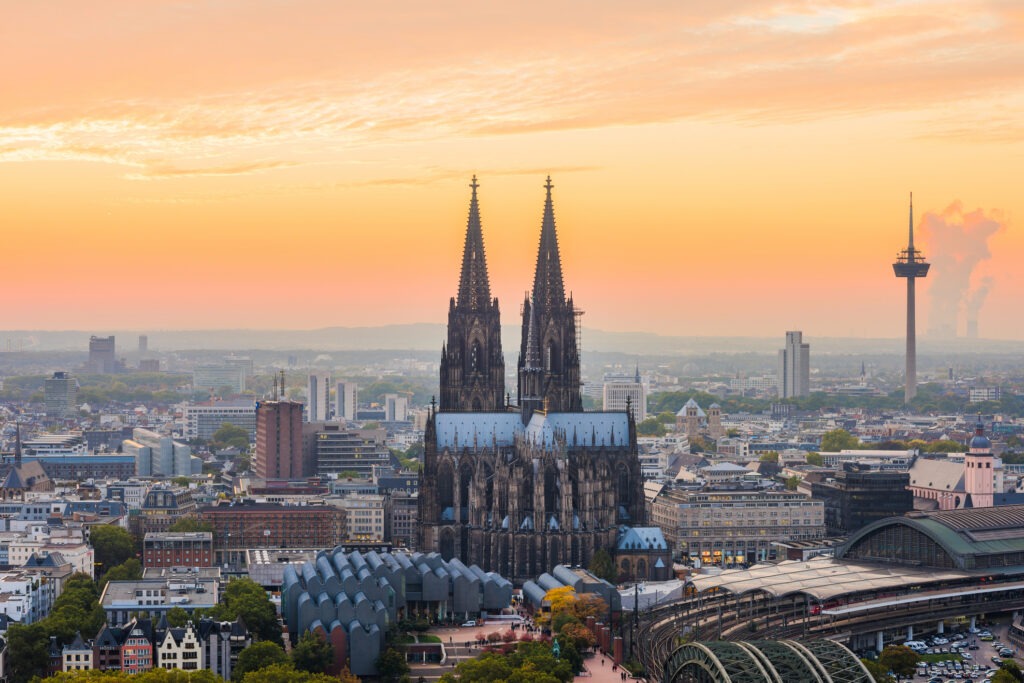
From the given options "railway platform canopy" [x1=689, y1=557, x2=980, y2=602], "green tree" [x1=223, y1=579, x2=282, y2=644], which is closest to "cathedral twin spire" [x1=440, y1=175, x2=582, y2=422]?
"railway platform canopy" [x1=689, y1=557, x2=980, y2=602]

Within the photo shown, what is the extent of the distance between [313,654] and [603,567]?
35.3 meters

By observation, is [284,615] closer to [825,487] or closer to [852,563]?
[852,563]

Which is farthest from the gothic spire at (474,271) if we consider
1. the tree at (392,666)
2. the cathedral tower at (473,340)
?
the tree at (392,666)

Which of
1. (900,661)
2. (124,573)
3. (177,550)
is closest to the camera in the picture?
(900,661)

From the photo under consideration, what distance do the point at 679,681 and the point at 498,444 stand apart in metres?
60.5

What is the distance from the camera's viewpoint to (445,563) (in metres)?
139

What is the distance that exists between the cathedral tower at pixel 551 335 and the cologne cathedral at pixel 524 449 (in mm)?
75

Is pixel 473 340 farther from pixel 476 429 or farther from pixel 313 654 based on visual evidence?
pixel 313 654

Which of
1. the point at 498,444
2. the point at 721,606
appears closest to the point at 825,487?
the point at 498,444

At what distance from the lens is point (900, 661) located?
358 feet

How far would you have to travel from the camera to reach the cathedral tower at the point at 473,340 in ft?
522

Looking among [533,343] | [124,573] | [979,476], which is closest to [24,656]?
[124,573]

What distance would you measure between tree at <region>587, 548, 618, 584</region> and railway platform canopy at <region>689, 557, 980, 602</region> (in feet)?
18.5

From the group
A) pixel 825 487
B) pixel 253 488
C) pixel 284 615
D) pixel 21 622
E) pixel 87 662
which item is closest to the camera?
pixel 87 662
